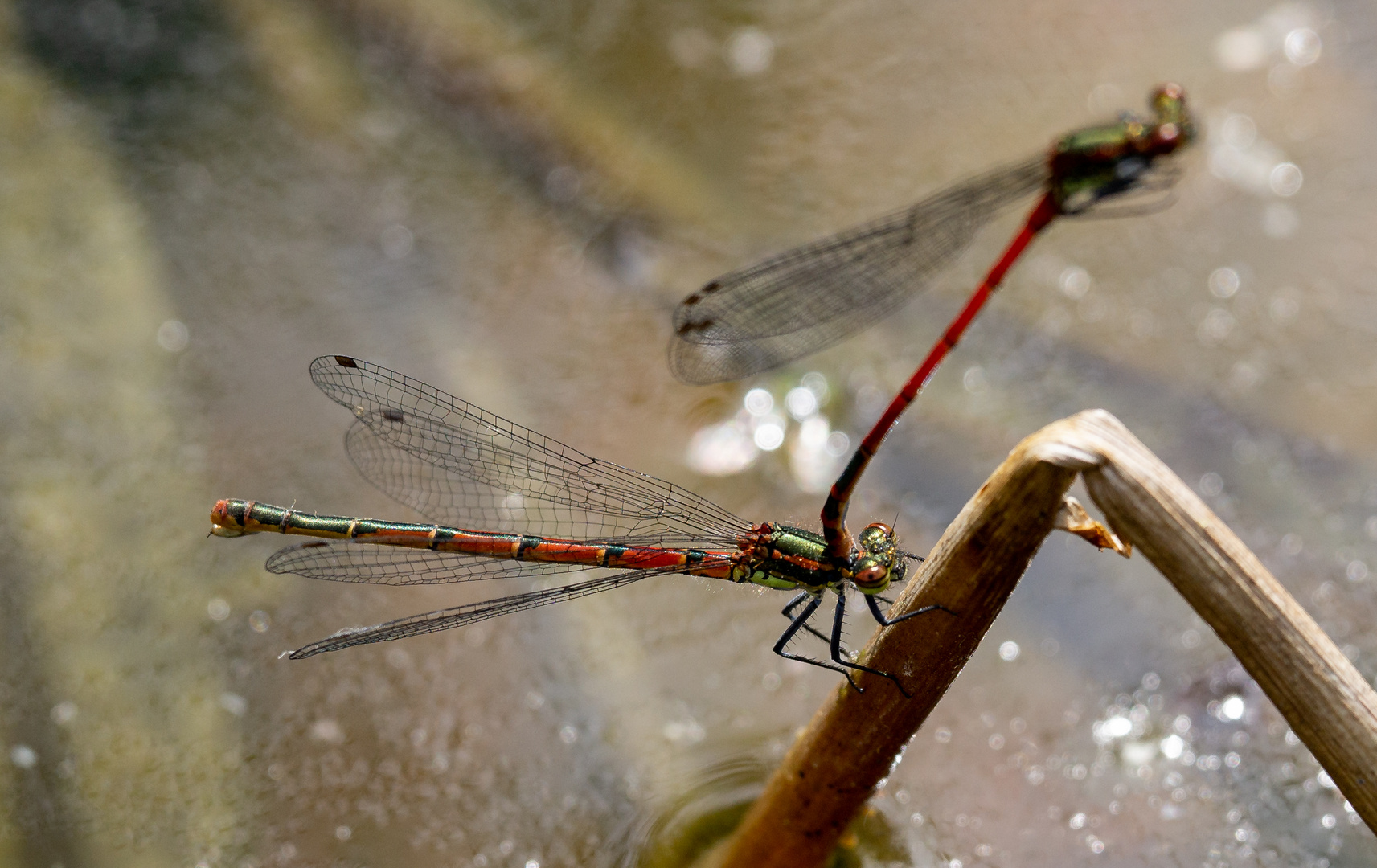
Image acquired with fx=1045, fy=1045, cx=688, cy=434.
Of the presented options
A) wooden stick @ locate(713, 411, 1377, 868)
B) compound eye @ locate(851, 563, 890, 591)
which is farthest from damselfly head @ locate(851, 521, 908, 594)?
wooden stick @ locate(713, 411, 1377, 868)

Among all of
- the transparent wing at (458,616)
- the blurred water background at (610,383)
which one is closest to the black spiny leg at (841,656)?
the blurred water background at (610,383)

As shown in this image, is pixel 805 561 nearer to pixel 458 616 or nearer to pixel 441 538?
pixel 458 616

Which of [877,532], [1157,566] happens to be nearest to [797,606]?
[877,532]

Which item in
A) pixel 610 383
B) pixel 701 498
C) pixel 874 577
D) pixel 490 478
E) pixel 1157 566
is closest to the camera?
pixel 1157 566

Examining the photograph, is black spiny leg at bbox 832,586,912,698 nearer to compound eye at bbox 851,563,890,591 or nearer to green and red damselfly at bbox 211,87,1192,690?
green and red damselfly at bbox 211,87,1192,690

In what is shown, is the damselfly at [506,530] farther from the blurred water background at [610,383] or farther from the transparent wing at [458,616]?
the blurred water background at [610,383]

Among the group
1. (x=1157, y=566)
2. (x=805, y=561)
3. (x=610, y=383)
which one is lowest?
(x=1157, y=566)

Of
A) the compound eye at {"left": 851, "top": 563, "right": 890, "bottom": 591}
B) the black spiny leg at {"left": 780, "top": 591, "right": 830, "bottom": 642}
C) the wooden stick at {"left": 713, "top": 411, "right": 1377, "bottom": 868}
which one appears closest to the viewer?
the wooden stick at {"left": 713, "top": 411, "right": 1377, "bottom": 868}
